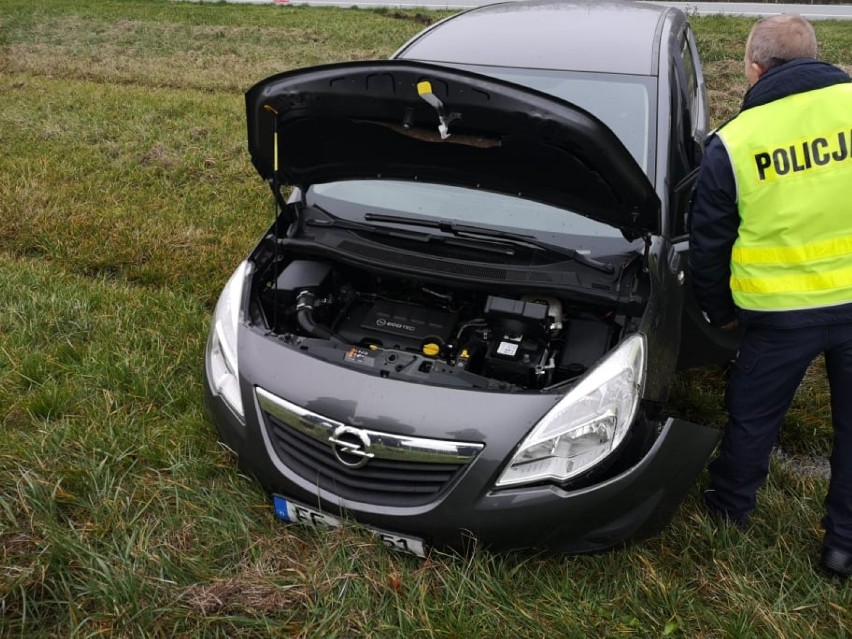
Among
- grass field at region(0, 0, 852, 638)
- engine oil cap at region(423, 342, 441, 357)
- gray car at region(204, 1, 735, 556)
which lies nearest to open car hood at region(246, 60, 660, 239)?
gray car at region(204, 1, 735, 556)

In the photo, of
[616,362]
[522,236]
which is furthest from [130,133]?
[616,362]

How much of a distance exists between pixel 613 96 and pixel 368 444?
1.85 m

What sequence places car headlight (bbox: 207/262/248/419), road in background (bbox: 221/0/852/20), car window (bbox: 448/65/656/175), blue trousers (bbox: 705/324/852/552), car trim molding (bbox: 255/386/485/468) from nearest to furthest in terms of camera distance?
car trim molding (bbox: 255/386/485/468) < blue trousers (bbox: 705/324/852/552) < car headlight (bbox: 207/262/248/419) < car window (bbox: 448/65/656/175) < road in background (bbox: 221/0/852/20)

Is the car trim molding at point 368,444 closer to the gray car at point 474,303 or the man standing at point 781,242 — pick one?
the gray car at point 474,303

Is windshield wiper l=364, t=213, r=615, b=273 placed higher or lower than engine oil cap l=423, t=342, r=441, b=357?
higher

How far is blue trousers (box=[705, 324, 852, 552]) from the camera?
228cm

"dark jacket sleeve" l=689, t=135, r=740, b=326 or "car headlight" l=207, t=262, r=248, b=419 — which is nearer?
"dark jacket sleeve" l=689, t=135, r=740, b=326


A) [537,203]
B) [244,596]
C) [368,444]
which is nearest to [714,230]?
[537,203]

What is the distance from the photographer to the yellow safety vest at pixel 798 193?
6.98 feet

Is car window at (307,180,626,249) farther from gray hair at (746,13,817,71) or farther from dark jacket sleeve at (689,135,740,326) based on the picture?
gray hair at (746,13,817,71)

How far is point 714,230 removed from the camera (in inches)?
90.5

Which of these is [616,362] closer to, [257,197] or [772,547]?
[772,547]

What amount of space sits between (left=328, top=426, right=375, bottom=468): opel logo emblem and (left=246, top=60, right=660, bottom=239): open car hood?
972mm

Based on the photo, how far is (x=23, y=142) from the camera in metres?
6.78
